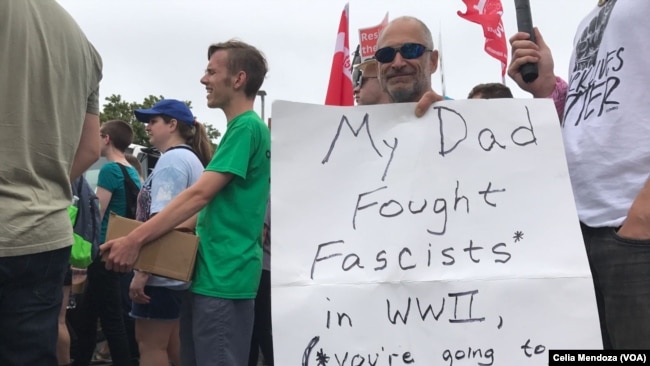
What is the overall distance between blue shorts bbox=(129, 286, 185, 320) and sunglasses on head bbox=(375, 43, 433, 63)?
152 centimetres

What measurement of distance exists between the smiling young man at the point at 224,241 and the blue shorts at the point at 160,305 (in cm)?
42

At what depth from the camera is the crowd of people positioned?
148cm

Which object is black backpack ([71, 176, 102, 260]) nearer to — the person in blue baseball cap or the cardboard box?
the person in blue baseball cap

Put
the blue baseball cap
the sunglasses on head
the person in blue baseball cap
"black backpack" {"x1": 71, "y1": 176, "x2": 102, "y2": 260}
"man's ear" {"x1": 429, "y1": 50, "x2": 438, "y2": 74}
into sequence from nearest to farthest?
the sunglasses on head < "man's ear" {"x1": 429, "y1": 50, "x2": 438, "y2": 74} < the person in blue baseball cap < the blue baseball cap < "black backpack" {"x1": 71, "y1": 176, "x2": 102, "y2": 260}

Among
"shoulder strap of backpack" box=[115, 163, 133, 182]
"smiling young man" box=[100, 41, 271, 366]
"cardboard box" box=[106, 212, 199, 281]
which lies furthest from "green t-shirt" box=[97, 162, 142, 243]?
"cardboard box" box=[106, 212, 199, 281]

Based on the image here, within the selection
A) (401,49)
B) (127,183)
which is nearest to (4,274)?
(401,49)

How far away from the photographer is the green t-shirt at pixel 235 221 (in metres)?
2.28

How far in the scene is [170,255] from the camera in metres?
2.27

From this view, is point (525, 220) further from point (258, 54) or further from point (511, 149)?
point (258, 54)

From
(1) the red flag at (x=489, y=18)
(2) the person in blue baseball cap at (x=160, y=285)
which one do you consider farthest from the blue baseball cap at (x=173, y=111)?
(1) the red flag at (x=489, y=18)

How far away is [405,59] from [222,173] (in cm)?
79

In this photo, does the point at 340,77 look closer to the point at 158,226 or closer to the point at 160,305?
the point at 160,305

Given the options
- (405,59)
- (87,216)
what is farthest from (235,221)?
(87,216)

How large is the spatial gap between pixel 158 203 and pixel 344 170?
4.85 feet
